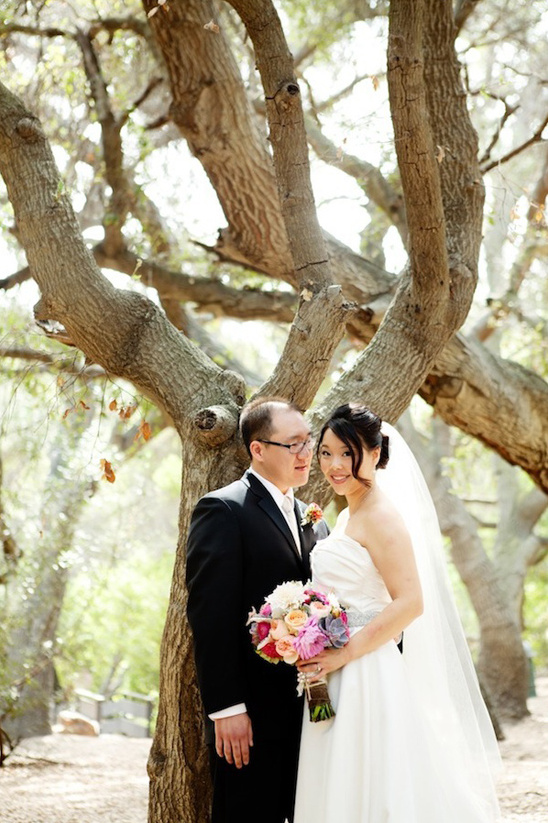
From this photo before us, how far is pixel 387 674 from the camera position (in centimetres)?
359

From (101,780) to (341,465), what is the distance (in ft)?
18.0

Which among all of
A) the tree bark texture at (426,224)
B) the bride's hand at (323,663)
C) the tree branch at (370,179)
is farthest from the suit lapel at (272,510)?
the tree branch at (370,179)

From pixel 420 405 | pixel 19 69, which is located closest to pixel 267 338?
pixel 420 405

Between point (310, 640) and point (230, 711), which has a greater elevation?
point (310, 640)

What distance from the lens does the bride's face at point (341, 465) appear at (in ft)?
12.6

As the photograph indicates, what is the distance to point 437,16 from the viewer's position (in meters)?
5.51

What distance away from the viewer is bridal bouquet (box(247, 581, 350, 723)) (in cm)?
338

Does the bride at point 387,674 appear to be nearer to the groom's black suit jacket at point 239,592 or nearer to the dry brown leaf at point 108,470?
the groom's black suit jacket at point 239,592

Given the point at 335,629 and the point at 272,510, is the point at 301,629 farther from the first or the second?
the point at 272,510

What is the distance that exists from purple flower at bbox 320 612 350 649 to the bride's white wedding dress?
0.20 metres

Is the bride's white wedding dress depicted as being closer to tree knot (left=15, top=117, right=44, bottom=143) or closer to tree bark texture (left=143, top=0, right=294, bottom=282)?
tree knot (left=15, top=117, right=44, bottom=143)

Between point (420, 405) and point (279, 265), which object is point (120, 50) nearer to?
point (279, 265)

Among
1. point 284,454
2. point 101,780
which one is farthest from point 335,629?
point 101,780

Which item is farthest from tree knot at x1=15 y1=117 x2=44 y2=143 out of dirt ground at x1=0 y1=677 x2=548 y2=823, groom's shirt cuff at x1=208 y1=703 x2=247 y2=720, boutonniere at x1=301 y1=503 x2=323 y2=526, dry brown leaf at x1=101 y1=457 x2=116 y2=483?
dirt ground at x1=0 y1=677 x2=548 y2=823
